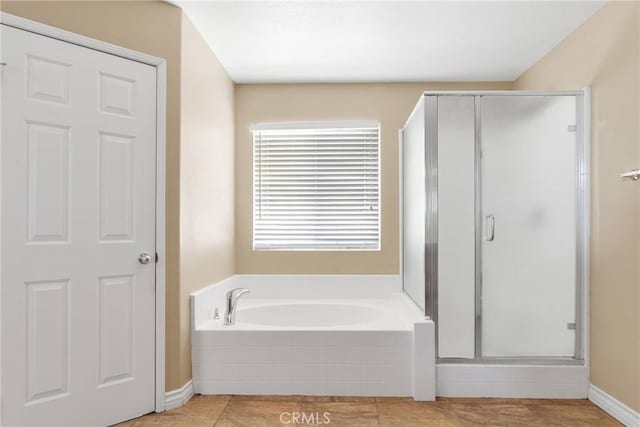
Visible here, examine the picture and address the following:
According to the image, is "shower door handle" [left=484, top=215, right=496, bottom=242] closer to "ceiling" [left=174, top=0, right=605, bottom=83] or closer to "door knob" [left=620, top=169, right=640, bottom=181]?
"door knob" [left=620, top=169, right=640, bottom=181]

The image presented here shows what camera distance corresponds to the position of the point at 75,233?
2.04m

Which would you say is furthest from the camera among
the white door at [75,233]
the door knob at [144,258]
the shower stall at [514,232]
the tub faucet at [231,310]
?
the tub faucet at [231,310]

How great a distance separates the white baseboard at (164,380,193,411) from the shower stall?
5.01 ft

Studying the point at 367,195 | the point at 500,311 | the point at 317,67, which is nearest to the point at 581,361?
the point at 500,311

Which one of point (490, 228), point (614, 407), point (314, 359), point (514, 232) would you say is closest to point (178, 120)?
point (314, 359)

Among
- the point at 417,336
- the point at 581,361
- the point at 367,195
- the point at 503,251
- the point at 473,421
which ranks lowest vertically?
the point at 473,421

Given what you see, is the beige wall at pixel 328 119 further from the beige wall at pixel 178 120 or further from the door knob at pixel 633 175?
the door knob at pixel 633 175

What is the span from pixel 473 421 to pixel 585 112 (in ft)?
6.23

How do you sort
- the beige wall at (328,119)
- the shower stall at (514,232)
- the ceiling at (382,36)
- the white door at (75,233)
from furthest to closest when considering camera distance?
the beige wall at (328,119) → the shower stall at (514,232) → the ceiling at (382,36) → the white door at (75,233)

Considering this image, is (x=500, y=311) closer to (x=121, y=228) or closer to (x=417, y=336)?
(x=417, y=336)

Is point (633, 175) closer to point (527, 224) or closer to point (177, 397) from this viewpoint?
point (527, 224)

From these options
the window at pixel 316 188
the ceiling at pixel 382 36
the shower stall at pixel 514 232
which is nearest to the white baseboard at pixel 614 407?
the shower stall at pixel 514 232

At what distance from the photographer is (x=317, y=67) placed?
323 cm

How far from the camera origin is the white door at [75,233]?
1.88m
